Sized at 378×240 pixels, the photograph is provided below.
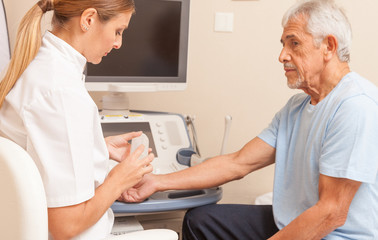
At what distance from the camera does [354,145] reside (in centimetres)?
127

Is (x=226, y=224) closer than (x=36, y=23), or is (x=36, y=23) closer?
(x=36, y=23)

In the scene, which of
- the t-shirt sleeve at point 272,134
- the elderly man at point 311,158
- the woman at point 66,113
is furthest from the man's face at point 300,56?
the woman at point 66,113

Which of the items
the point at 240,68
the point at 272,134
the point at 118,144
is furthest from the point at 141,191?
the point at 240,68

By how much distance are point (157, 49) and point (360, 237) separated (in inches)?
42.8

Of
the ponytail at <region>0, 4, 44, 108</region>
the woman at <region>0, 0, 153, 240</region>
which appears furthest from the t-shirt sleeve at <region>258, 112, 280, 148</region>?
the ponytail at <region>0, 4, 44, 108</region>

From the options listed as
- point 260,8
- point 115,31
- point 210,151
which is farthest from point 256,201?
point 115,31

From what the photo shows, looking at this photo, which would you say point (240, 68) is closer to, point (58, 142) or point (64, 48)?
point (64, 48)

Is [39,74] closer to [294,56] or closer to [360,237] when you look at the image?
[294,56]

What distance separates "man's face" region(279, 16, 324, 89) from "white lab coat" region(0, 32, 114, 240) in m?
0.77

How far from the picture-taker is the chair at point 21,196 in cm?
83

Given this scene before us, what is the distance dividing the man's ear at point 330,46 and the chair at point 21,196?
1.03 m

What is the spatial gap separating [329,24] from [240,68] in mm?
1006

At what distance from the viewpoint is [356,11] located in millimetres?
2346

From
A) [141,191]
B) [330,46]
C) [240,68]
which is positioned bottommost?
[141,191]
